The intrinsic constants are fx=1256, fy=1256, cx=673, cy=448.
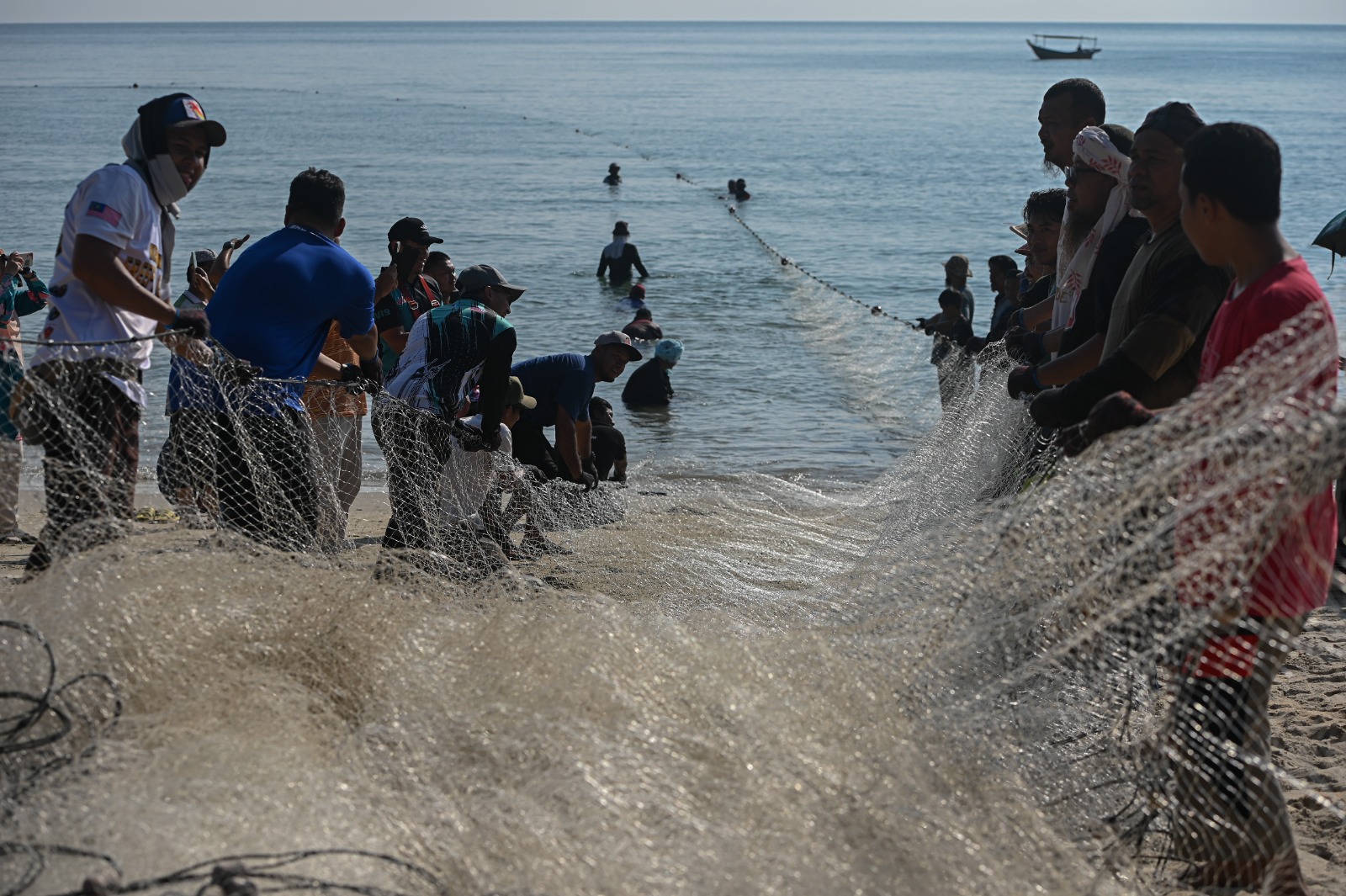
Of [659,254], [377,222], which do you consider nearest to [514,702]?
[659,254]

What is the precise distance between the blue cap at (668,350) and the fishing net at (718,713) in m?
8.17

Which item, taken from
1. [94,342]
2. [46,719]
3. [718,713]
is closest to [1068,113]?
[718,713]

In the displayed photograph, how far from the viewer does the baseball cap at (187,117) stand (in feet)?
13.0

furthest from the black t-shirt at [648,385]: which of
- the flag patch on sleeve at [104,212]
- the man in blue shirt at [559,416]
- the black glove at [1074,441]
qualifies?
the black glove at [1074,441]

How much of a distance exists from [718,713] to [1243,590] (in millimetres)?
1111

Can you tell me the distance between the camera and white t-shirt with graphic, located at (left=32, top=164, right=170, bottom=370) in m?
3.84

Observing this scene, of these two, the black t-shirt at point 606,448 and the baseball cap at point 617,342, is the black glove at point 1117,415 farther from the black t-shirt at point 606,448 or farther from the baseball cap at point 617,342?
the black t-shirt at point 606,448

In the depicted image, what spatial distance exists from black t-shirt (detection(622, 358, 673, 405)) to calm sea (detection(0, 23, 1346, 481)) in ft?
0.87

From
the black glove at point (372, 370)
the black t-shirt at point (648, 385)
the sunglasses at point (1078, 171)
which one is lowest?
the black t-shirt at point (648, 385)

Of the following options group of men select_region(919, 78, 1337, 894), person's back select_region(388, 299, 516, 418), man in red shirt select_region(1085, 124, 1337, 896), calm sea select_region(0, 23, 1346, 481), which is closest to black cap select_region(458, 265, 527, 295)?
person's back select_region(388, 299, 516, 418)

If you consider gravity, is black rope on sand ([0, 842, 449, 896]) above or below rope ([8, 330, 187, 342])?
below

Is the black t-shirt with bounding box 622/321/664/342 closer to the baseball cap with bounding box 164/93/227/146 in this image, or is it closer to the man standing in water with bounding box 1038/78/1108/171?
the man standing in water with bounding box 1038/78/1108/171

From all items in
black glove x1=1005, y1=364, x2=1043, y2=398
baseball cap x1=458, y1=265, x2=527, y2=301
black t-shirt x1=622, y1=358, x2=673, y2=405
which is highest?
baseball cap x1=458, y1=265, x2=527, y2=301

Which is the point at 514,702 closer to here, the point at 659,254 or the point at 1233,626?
the point at 1233,626
